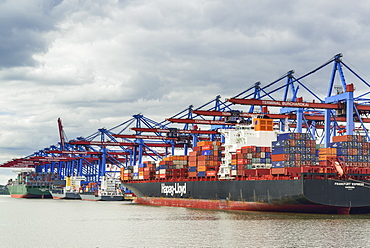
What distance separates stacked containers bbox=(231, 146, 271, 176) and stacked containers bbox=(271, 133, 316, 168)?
4.41 m

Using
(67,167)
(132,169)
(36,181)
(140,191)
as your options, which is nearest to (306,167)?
(140,191)

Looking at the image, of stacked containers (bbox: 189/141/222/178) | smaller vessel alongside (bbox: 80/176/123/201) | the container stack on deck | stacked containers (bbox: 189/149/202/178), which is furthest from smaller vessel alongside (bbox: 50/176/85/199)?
the container stack on deck

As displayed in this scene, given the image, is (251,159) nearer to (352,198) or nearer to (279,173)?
(279,173)

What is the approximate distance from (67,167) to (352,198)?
123 meters

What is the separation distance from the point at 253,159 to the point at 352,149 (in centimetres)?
1146

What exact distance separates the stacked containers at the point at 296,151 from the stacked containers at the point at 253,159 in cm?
441

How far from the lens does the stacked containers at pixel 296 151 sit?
53.4m

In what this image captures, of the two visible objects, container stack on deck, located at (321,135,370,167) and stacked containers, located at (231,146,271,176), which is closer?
container stack on deck, located at (321,135,370,167)

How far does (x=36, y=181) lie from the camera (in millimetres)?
144625

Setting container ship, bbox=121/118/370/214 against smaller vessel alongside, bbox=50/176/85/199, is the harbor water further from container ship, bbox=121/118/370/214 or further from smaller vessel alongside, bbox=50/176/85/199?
smaller vessel alongside, bbox=50/176/85/199

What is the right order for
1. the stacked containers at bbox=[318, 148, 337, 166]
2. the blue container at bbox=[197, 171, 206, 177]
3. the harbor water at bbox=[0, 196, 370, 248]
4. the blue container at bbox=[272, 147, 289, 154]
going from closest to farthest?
the harbor water at bbox=[0, 196, 370, 248]
the stacked containers at bbox=[318, 148, 337, 166]
the blue container at bbox=[272, 147, 289, 154]
the blue container at bbox=[197, 171, 206, 177]

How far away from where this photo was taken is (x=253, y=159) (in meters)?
59.3

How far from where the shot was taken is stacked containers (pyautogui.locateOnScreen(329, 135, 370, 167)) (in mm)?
52938

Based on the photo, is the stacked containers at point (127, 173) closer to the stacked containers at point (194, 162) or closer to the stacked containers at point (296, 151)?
the stacked containers at point (194, 162)
